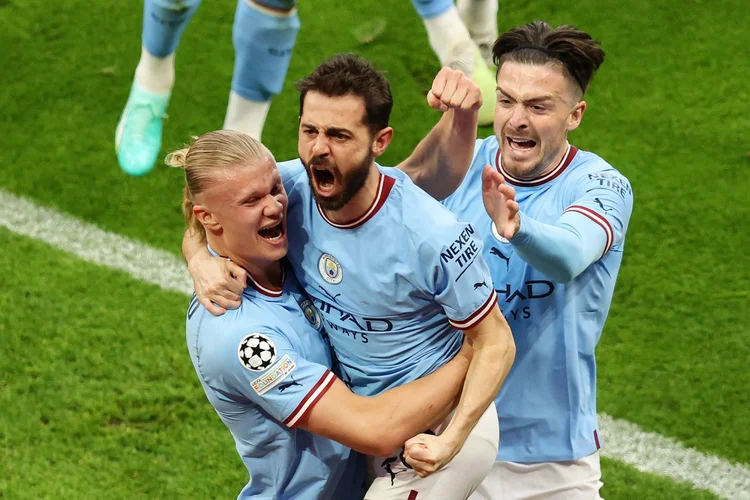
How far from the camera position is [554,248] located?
8.47ft

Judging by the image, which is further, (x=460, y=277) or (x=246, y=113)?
(x=246, y=113)

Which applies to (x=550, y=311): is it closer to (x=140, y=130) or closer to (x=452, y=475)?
(x=452, y=475)

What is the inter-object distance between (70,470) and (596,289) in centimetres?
231

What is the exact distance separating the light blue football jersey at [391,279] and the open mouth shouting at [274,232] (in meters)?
0.07

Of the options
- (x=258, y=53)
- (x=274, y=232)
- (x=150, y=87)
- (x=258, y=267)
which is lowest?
(x=150, y=87)

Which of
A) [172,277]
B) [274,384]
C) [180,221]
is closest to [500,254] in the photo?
[274,384]

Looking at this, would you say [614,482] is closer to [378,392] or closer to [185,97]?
[378,392]

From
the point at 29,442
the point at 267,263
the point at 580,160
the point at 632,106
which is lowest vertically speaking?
the point at 29,442

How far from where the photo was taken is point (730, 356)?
467 centimetres

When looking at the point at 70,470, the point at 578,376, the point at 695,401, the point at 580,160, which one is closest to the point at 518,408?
the point at 578,376

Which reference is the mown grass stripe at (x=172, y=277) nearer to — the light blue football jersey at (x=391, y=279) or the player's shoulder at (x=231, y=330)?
the light blue football jersey at (x=391, y=279)

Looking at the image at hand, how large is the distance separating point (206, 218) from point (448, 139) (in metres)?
0.69

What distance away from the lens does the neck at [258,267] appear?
2.77 m

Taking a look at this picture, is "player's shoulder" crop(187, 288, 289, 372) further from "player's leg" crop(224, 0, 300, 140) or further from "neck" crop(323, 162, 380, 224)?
"player's leg" crop(224, 0, 300, 140)
